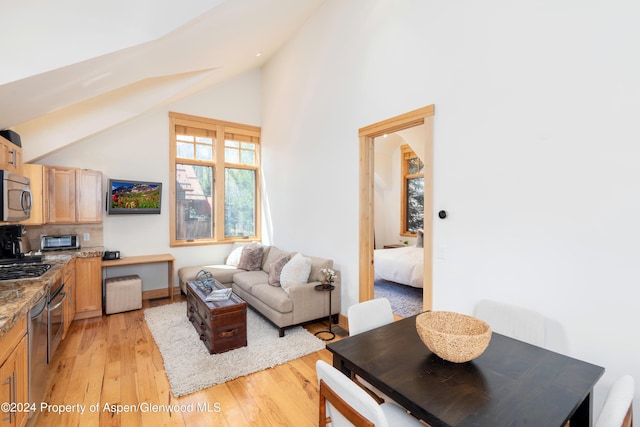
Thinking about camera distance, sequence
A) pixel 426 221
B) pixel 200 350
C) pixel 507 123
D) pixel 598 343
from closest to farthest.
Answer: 1. pixel 598 343
2. pixel 507 123
3. pixel 426 221
4. pixel 200 350

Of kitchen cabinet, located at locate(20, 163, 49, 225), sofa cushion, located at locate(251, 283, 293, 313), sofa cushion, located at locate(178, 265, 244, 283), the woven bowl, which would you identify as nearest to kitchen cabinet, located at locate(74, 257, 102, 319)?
kitchen cabinet, located at locate(20, 163, 49, 225)

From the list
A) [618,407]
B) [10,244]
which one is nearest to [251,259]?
[10,244]

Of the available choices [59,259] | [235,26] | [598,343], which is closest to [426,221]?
[598,343]

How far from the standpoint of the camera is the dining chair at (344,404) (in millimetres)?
1088

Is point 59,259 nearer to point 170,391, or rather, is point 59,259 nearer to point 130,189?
point 130,189

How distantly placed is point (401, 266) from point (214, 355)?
10.6ft

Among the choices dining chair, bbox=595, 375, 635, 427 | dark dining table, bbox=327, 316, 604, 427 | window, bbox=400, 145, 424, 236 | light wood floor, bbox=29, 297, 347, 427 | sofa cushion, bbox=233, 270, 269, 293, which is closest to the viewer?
dining chair, bbox=595, 375, 635, 427

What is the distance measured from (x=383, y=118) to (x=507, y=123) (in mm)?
1331

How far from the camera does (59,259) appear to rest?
3.38 metres

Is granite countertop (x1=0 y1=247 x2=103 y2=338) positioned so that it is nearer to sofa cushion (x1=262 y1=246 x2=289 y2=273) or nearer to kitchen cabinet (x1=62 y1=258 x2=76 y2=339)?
kitchen cabinet (x1=62 y1=258 x2=76 y2=339)

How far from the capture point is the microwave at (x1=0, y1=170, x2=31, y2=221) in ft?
7.87

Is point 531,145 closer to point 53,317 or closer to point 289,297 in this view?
point 289,297

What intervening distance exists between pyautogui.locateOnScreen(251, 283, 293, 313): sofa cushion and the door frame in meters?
0.91

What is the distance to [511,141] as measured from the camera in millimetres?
2250
